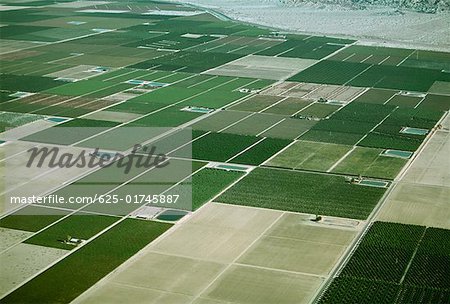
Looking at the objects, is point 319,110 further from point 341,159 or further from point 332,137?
point 341,159

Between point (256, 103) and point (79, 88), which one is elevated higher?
point (79, 88)

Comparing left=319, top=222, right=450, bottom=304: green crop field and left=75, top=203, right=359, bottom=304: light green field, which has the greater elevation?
left=319, top=222, right=450, bottom=304: green crop field

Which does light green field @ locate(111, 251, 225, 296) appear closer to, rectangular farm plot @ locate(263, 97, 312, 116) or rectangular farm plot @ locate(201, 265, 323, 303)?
rectangular farm plot @ locate(201, 265, 323, 303)

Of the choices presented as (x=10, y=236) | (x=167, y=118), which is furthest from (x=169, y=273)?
(x=167, y=118)

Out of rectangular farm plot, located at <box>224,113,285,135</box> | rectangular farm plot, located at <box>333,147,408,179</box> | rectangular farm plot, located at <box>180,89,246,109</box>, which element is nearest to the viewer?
rectangular farm plot, located at <box>333,147,408,179</box>

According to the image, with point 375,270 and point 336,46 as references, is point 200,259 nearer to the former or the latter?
point 375,270

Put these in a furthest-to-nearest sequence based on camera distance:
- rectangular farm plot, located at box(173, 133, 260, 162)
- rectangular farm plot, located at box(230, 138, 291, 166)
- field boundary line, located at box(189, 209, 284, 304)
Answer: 1. rectangular farm plot, located at box(173, 133, 260, 162)
2. rectangular farm plot, located at box(230, 138, 291, 166)
3. field boundary line, located at box(189, 209, 284, 304)

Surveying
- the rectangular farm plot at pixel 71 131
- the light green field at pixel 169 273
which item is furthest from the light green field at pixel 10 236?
the rectangular farm plot at pixel 71 131

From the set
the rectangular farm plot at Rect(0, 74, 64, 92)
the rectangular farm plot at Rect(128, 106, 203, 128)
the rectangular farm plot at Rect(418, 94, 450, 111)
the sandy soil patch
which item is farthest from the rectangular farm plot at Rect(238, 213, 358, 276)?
the sandy soil patch
